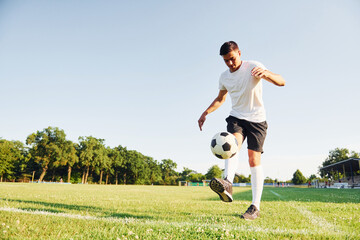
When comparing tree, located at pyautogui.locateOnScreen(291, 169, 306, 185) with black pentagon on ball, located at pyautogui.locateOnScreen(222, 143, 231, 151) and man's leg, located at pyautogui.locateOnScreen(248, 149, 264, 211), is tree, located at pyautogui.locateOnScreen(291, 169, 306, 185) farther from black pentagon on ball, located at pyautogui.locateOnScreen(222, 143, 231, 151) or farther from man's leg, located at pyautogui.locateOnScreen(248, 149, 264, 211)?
black pentagon on ball, located at pyautogui.locateOnScreen(222, 143, 231, 151)

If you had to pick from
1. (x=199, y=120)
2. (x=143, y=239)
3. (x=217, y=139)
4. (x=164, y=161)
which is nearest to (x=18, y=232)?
(x=143, y=239)

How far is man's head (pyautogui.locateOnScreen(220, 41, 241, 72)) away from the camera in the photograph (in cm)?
395

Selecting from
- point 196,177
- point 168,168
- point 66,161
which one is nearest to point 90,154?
point 66,161

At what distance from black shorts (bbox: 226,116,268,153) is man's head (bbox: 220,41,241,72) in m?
1.04

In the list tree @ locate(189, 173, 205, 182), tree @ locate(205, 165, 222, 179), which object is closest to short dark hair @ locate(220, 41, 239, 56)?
tree @ locate(205, 165, 222, 179)

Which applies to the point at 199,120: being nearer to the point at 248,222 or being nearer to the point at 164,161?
the point at 248,222

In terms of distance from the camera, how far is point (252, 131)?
4.23m

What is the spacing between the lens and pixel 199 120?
479 cm

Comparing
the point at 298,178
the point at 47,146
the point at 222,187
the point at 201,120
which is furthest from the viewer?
the point at 298,178

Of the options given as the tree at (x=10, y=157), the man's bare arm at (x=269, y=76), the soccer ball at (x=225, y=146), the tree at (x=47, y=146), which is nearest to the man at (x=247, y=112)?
the soccer ball at (x=225, y=146)

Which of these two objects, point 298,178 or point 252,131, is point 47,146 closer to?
point 252,131

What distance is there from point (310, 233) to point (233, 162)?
1541 mm

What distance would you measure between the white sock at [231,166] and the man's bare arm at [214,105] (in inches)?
39.7

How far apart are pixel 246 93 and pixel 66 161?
6480cm
